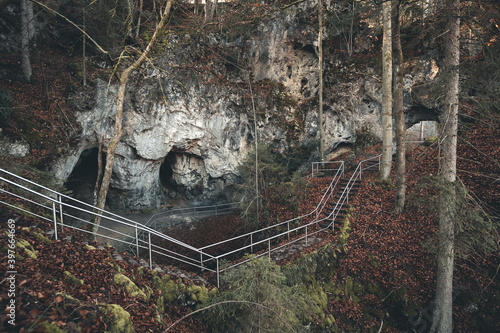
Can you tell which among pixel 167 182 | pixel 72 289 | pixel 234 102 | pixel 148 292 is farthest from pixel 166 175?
pixel 72 289

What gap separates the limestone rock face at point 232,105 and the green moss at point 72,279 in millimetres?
11661

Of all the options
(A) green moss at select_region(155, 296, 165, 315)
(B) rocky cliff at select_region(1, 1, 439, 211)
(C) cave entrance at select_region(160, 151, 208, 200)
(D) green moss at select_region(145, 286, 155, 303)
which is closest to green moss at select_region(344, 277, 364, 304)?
(A) green moss at select_region(155, 296, 165, 315)

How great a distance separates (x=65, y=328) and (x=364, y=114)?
16.6 metres

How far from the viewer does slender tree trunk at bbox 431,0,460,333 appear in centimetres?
552

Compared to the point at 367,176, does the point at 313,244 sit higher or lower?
lower

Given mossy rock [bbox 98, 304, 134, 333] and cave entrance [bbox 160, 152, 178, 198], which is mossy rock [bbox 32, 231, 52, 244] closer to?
mossy rock [bbox 98, 304, 134, 333]

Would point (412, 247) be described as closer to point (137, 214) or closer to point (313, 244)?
point (313, 244)

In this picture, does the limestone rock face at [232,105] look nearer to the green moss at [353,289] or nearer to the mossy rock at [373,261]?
the mossy rock at [373,261]

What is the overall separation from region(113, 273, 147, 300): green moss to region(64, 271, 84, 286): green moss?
517mm

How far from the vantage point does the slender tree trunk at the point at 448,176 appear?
18.1 feet

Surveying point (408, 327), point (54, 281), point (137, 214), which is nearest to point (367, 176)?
point (408, 327)

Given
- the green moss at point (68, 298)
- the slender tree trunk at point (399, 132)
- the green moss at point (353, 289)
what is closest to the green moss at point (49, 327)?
the green moss at point (68, 298)

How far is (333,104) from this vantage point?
15.6 metres

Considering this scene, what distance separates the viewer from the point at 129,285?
372cm
